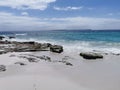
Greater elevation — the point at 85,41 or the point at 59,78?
the point at 59,78

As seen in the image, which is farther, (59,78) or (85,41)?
(85,41)

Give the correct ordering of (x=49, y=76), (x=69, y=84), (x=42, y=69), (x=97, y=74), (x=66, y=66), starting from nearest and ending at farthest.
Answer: (x=69, y=84) → (x=49, y=76) → (x=97, y=74) → (x=42, y=69) → (x=66, y=66)

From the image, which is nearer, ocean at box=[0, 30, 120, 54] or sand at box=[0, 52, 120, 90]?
sand at box=[0, 52, 120, 90]

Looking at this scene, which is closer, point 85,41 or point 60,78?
point 60,78

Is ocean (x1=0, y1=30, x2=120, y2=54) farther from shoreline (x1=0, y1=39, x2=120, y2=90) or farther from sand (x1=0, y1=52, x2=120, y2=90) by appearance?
sand (x1=0, y1=52, x2=120, y2=90)

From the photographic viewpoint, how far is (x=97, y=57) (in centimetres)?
1942

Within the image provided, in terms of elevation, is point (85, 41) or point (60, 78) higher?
point (60, 78)

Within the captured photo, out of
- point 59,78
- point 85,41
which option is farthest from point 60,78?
point 85,41

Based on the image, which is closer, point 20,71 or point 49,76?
point 49,76

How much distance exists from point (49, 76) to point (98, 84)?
303 centimetres

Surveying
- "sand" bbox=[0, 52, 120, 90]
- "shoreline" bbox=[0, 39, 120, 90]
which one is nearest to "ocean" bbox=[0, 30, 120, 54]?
"shoreline" bbox=[0, 39, 120, 90]

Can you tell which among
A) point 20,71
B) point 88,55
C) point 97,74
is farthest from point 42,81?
point 88,55

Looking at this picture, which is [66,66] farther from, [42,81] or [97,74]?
[42,81]

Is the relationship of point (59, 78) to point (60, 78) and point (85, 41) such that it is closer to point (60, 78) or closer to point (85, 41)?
point (60, 78)
